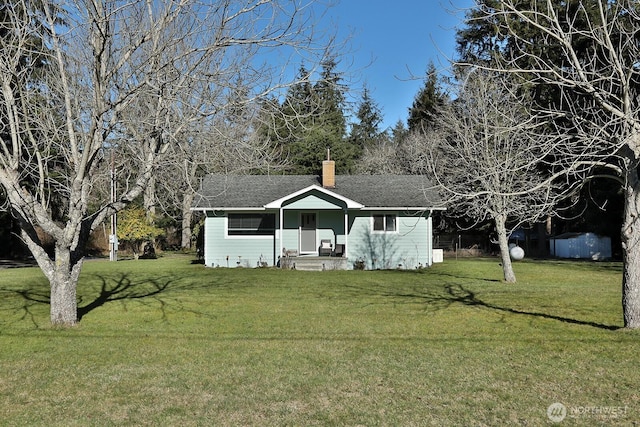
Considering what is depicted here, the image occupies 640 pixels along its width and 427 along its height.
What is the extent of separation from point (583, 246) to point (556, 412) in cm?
2798

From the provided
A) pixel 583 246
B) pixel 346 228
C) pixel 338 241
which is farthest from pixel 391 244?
pixel 583 246

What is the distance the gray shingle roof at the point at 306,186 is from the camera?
2161 centimetres

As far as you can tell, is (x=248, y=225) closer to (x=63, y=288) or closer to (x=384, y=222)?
(x=384, y=222)

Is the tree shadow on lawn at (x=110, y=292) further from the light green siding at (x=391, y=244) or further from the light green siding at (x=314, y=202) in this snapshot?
the light green siding at (x=391, y=244)

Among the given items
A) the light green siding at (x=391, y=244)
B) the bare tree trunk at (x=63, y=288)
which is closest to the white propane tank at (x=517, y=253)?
the light green siding at (x=391, y=244)

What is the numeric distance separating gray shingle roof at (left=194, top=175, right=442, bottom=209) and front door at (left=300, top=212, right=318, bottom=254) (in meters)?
1.44

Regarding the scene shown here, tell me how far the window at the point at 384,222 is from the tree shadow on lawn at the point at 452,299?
694 centimetres

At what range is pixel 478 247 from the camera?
34.0 metres

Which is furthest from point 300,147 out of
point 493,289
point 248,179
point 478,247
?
point 493,289

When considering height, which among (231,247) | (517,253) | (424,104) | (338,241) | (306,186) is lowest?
(517,253)

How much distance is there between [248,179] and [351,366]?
1866 centimetres

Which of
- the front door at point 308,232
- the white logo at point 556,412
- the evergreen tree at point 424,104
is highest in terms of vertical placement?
the evergreen tree at point 424,104

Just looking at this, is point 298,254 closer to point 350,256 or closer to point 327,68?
point 350,256

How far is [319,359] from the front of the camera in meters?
6.68
